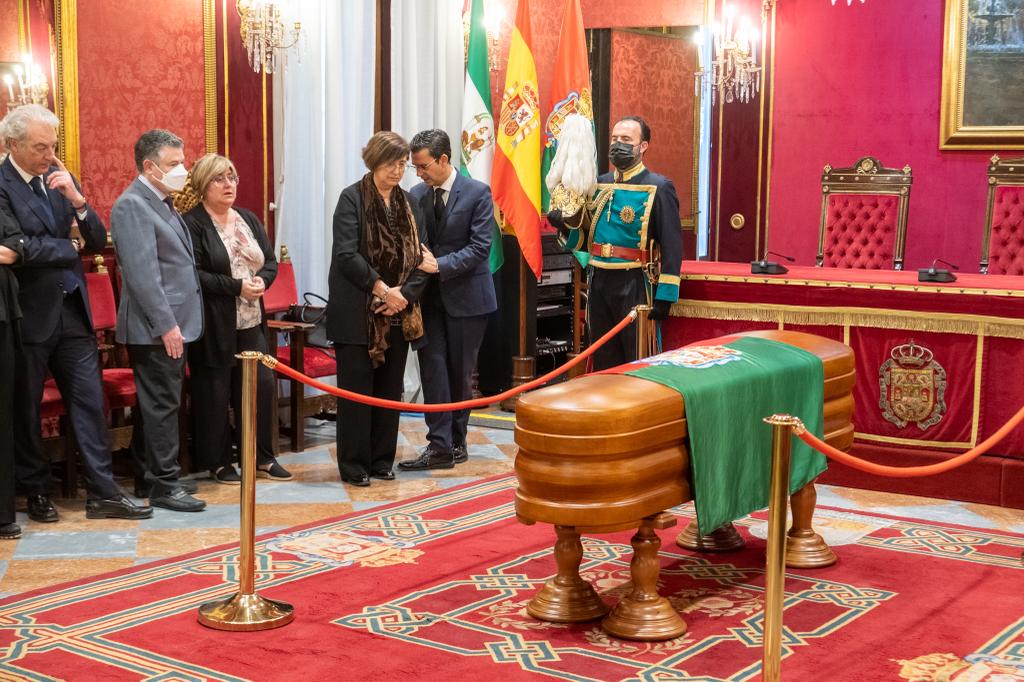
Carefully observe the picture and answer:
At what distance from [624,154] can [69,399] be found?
3097 millimetres

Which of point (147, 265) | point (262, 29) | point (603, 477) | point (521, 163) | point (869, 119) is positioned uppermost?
point (262, 29)

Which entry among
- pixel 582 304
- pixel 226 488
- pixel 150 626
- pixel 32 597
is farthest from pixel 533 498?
pixel 582 304

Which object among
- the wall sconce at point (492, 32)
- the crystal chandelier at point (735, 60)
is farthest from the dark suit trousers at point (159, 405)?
the crystal chandelier at point (735, 60)

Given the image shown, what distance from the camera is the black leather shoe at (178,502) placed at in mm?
6434

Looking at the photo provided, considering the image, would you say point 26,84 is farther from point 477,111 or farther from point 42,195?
point 477,111

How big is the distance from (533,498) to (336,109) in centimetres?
507

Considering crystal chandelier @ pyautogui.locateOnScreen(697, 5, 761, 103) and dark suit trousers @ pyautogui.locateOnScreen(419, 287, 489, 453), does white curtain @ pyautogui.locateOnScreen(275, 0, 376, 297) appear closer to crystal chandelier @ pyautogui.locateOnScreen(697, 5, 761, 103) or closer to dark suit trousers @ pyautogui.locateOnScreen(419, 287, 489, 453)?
dark suit trousers @ pyautogui.locateOnScreen(419, 287, 489, 453)

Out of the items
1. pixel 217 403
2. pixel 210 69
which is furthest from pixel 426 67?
pixel 217 403

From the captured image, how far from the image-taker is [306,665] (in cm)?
427

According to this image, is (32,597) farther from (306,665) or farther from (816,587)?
(816,587)

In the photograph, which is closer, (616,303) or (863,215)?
(616,303)

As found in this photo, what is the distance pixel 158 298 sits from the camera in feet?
20.9

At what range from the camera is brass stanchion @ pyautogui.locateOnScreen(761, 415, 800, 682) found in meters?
3.71

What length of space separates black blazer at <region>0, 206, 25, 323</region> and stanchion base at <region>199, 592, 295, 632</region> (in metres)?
1.81
